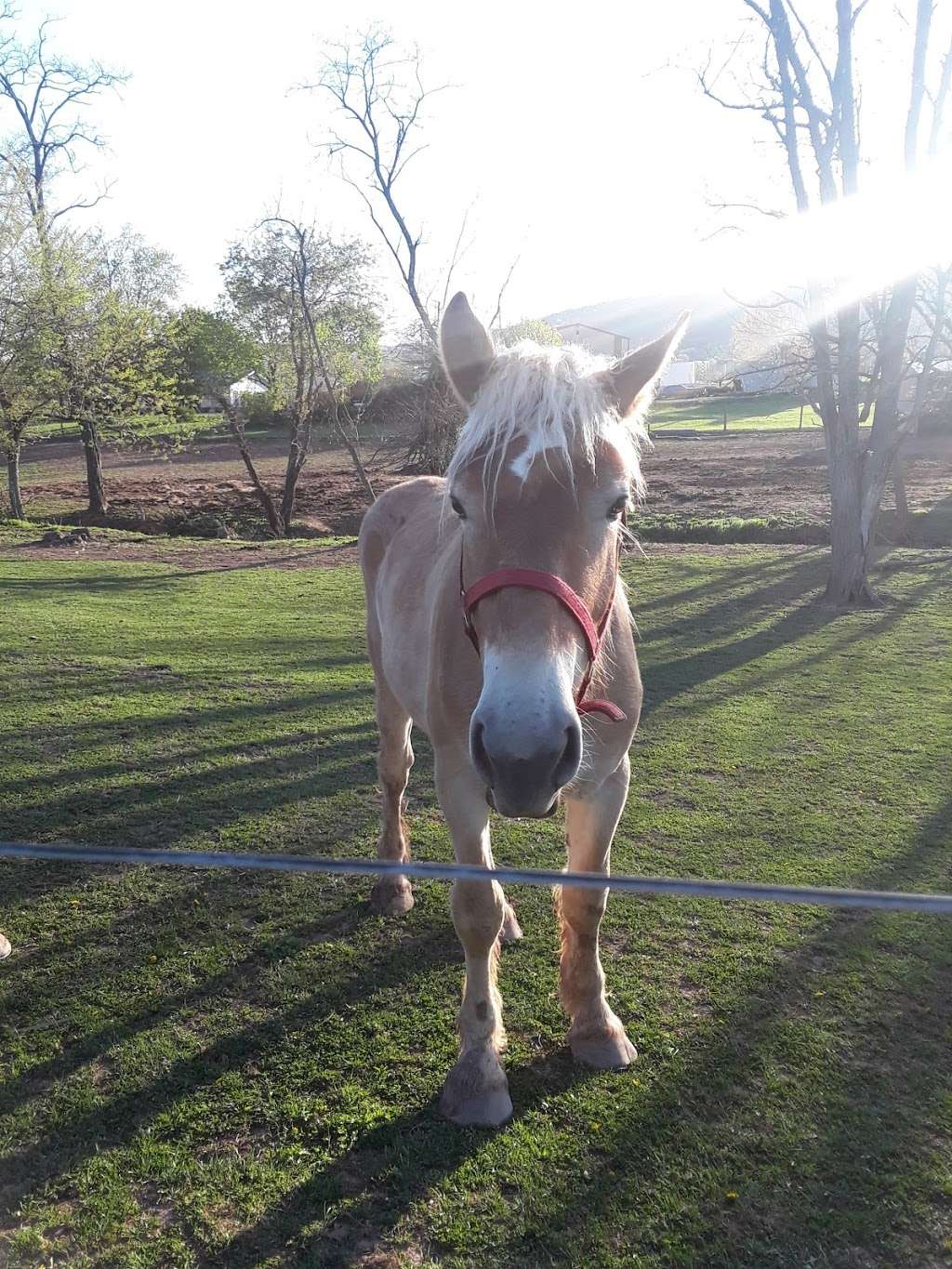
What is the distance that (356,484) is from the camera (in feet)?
82.6

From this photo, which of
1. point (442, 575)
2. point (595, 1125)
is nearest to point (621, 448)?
point (442, 575)

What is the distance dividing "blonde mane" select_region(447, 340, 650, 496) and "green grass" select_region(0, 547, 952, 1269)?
84.3 inches

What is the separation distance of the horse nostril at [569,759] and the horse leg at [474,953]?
96cm

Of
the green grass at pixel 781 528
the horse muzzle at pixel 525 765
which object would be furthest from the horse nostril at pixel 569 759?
the green grass at pixel 781 528

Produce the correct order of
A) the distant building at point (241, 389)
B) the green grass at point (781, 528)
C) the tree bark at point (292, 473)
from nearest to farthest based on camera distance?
the green grass at point (781, 528)
the tree bark at point (292, 473)
the distant building at point (241, 389)

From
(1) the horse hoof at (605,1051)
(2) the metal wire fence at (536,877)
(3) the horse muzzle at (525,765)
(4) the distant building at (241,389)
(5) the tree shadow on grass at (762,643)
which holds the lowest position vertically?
(1) the horse hoof at (605,1051)

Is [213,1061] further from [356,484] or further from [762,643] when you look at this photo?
[356,484]

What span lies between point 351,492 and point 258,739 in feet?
61.7

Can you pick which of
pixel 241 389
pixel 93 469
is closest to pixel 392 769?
pixel 93 469

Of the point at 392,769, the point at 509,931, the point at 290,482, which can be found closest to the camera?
the point at 509,931

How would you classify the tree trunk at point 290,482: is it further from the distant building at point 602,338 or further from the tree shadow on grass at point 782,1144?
the distant building at point 602,338

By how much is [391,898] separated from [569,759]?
2409 millimetres

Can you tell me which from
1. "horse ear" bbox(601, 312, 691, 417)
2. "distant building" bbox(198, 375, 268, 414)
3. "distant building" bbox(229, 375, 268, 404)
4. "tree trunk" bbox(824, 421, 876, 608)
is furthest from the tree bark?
"horse ear" bbox(601, 312, 691, 417)

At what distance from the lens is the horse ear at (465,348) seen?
2537mm
